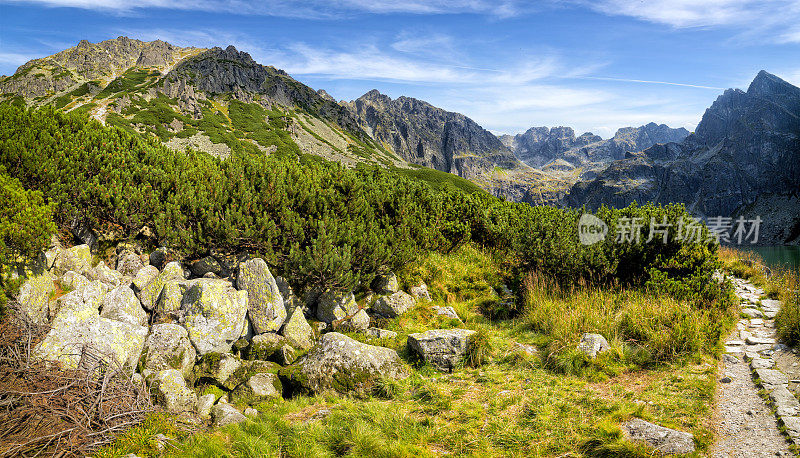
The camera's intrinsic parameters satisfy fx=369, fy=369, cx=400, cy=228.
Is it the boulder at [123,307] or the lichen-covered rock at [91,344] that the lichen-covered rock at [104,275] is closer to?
the boulder at [123,307]

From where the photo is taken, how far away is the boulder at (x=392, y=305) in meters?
10.6

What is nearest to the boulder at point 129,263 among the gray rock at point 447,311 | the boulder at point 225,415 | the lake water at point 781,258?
the boulder at point 225,415

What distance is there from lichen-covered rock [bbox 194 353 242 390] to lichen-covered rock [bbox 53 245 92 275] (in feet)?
11.6

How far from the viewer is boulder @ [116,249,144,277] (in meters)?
9.00

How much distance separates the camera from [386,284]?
439 inches

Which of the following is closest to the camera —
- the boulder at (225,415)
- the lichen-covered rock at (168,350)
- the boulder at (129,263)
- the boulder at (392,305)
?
the boulder at (225,415)

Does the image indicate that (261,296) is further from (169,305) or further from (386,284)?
(386,284)

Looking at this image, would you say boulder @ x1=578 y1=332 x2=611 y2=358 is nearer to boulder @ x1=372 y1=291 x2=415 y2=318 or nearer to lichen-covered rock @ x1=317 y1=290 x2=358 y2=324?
boulder @ x1=372 y1=291 x2=415 y2=318

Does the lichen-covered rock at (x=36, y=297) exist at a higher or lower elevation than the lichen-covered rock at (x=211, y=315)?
higher

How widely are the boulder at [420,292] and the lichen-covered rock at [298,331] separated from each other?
350 centimetres

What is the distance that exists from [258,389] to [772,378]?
9524 mm

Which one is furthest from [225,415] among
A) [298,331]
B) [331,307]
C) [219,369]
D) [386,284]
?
[386,284]

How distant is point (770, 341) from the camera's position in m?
8.59

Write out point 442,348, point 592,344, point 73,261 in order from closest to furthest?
point 592,344 < point 73,261 < point 442,348
